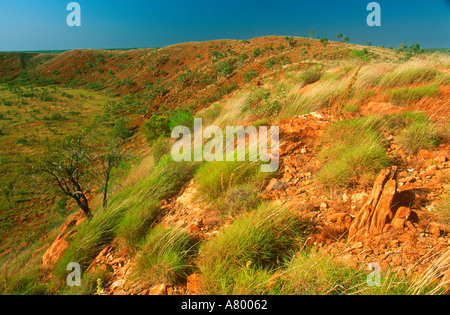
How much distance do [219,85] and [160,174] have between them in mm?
14605

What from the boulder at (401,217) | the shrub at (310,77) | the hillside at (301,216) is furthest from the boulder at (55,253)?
the shrub at (310,77)

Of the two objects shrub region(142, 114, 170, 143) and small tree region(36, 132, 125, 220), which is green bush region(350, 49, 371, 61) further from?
small tree region(36, 132, 125, 220)

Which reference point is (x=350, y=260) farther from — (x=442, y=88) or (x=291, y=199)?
(x=442, y=88)

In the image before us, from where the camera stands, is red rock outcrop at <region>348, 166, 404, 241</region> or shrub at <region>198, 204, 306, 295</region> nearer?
shrub at <region>198, 204, 306, 295</region>

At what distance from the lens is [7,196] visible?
7523 mm

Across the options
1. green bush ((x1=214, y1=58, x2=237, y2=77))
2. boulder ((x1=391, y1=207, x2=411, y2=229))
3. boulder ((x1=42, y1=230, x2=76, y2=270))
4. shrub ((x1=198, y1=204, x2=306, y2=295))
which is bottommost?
boulder ((x1=42, y1=230, x2=76, y2=270))

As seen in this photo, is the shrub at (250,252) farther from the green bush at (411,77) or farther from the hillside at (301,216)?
the green bush at (411,77)

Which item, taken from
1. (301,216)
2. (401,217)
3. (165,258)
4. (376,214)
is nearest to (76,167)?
(165,258)

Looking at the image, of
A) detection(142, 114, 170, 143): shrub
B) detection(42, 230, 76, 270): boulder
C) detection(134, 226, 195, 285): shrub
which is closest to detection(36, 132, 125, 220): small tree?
detection(42, 230, 76, 270): boulder

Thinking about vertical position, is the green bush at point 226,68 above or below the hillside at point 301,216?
above

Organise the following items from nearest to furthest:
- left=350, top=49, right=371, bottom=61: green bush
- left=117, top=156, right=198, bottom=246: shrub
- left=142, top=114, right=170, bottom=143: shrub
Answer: left=117, top=156, right=198, bottom=246: shrub < left=142, top=114, right=170, bottom=143: shrub < left=350, top=49, right=371, bottom=61: green bush

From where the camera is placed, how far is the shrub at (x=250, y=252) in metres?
1.52

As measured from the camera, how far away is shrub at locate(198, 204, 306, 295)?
4.98ft
